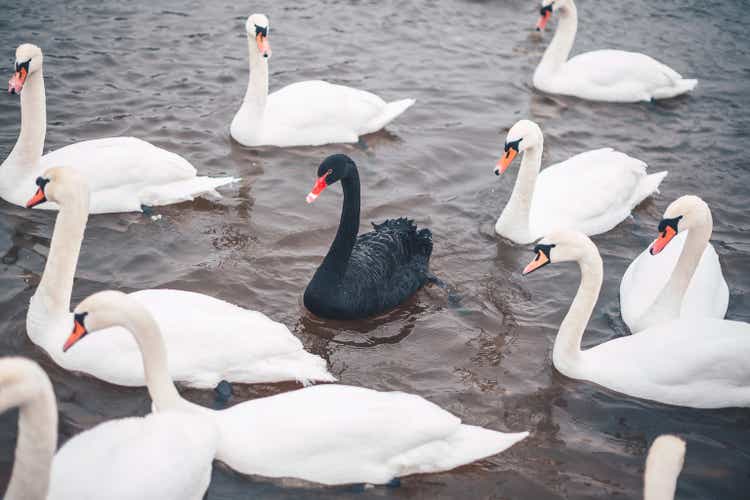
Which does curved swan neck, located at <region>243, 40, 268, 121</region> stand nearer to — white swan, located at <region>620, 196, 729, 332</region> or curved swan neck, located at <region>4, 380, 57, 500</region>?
white swan, located at <region>620, 196, 729, 332</region>

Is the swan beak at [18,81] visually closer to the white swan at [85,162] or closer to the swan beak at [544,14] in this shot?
the white swan at [85,162]

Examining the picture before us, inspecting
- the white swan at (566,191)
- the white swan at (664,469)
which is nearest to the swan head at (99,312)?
the white swan at (664,469)

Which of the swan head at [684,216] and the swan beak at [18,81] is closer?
the swan head at [684,216]

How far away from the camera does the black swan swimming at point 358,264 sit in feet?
22.0

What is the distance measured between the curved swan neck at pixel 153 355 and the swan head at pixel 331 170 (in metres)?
2.09

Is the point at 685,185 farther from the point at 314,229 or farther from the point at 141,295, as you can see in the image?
the point at 141,295

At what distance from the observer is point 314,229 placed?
835 centimetres

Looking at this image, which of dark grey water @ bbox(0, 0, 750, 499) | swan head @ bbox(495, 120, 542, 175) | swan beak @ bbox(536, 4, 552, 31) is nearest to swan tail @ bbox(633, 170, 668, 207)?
dark grey water @ bbox(0, 0, 750, 499)

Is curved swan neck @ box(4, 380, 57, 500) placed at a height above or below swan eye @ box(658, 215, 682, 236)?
below

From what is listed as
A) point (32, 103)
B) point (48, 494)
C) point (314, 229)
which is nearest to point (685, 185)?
point (314, 229)

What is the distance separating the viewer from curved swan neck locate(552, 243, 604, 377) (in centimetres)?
619

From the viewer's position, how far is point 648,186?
903 cm

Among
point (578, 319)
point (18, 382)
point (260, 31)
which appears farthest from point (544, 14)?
point (18, 382)

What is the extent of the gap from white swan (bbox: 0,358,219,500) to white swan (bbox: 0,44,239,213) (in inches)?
145
